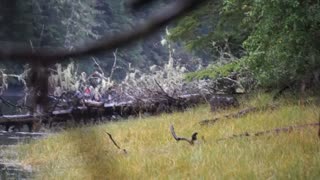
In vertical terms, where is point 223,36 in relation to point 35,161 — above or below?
above

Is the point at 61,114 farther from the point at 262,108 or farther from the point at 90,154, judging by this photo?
the point at 90,154

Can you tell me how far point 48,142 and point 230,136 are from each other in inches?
212

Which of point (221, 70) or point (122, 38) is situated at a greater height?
point (221, 70)

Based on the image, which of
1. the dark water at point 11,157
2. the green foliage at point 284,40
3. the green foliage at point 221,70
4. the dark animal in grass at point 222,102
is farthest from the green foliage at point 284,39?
the dark water at point 11,157

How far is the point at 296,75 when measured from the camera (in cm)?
1095

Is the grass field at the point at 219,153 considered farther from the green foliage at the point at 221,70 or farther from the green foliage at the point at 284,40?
the green foliage at the point at 221,70

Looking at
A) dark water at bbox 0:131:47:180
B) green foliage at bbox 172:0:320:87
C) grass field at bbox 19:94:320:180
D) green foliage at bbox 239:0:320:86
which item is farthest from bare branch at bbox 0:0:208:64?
green foliage at bbox 239:0:320:86

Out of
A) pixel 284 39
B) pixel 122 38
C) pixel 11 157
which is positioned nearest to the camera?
pixel 122 38

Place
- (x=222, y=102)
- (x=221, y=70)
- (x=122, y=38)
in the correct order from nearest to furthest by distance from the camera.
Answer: (x=122, y=38), (x=222, y=102), (x=221, y=70)

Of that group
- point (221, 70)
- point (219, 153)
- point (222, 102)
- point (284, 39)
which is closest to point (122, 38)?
point (219, 153)

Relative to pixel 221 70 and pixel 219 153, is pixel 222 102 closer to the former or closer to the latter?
pixel 221 70

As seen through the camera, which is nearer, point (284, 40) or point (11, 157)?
point (284, 40)

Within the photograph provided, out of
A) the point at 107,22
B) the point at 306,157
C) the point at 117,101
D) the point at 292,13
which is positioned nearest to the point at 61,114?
the point at 117,101

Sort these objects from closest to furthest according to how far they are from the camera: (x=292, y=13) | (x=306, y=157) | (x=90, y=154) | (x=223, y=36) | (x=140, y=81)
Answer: (x=90, y=154) → (x=306, y=157) → (x=292, y=13) → (x=223, y=36) → (x=140, y=81)
